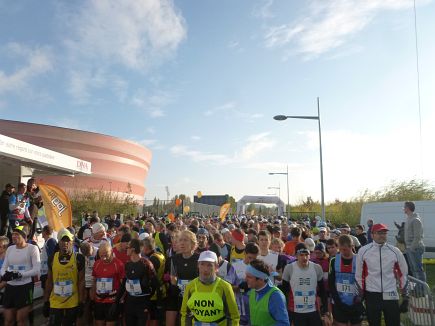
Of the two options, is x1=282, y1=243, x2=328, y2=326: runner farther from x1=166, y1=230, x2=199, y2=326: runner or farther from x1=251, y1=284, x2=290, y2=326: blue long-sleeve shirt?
x1=251, y1=284, x2=290, y2=326: blue long-sleeve shirt

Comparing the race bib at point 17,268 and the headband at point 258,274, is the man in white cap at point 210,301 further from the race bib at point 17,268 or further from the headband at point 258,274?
the race bib at point 17,268

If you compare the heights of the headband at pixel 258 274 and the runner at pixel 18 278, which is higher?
the headband at pixel 258 274

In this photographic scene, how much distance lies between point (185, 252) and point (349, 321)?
273 cm

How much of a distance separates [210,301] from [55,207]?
29.6 ft

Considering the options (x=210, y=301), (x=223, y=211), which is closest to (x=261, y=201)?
(x=223, y=211)

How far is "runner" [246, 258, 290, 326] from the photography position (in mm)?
3727

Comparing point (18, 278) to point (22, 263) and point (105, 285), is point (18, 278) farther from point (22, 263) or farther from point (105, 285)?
point (105, 285)

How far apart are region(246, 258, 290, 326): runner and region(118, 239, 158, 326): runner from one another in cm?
253

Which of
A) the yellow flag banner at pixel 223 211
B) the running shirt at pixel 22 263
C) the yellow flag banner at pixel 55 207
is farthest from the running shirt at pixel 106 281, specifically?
the yellow flag banner at pixel 223 211

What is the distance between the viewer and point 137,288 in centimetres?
594

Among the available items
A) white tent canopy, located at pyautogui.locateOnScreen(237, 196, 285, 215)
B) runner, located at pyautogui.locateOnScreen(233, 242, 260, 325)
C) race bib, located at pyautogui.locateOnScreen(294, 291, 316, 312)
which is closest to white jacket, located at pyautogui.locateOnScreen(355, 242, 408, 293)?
race bib, located at pyautogui.locateOnScreen(294, 291, 316, 312)

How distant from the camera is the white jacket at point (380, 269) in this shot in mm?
5609

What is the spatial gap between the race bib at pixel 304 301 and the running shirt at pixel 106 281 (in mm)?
2852

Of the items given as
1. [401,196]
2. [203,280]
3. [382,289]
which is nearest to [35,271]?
[203,280]
